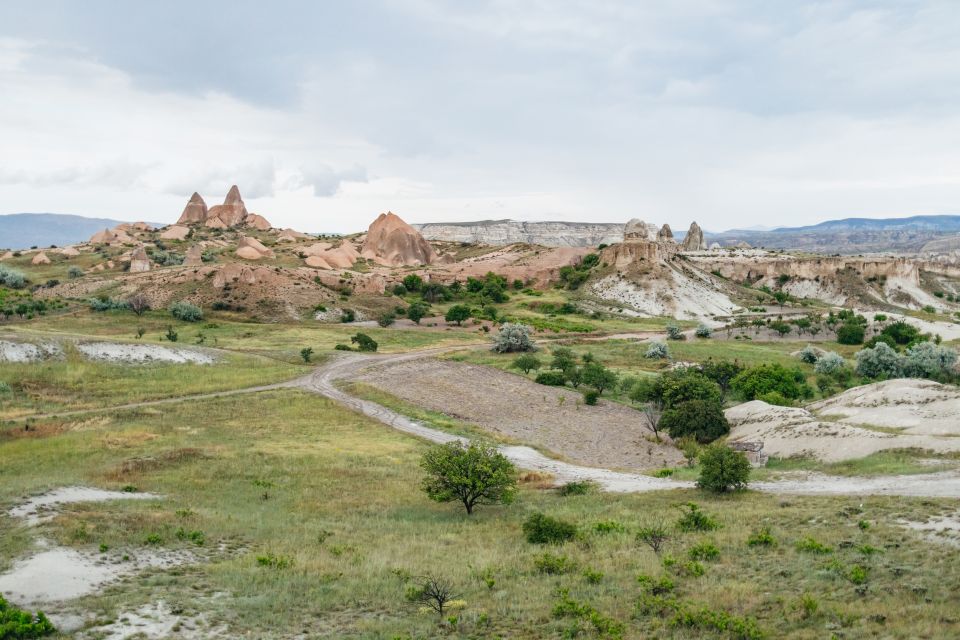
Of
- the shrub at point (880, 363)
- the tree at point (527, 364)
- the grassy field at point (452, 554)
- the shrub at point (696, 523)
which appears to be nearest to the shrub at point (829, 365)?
the shrub at point (880, 363)

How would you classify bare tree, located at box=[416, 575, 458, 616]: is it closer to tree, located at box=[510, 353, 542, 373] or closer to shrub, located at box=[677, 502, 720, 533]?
shrub, located at box=[677, 502, 720, 533]

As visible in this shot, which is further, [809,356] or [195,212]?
[195,212]

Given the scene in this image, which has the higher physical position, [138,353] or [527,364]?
[138,353]

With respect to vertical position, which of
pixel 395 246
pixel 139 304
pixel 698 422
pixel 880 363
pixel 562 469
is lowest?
pixel 562 469

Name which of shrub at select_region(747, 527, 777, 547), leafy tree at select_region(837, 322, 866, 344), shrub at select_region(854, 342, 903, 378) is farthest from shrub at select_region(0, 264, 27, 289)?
leafy tree at select_region(837, 322, 866, 344)

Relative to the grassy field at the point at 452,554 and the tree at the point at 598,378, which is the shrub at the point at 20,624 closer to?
the grassy field at the point at 452,554

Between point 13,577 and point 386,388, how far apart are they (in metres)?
36.5

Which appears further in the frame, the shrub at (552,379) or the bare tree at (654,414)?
the shrub at (552,379)

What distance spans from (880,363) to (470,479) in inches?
1966

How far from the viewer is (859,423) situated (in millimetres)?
35438

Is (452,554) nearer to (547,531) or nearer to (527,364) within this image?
(547,531)

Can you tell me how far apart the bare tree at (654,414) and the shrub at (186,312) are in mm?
55144

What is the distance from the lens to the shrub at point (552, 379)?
2183 inches

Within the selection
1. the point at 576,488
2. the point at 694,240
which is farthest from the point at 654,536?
the point at 694,240
